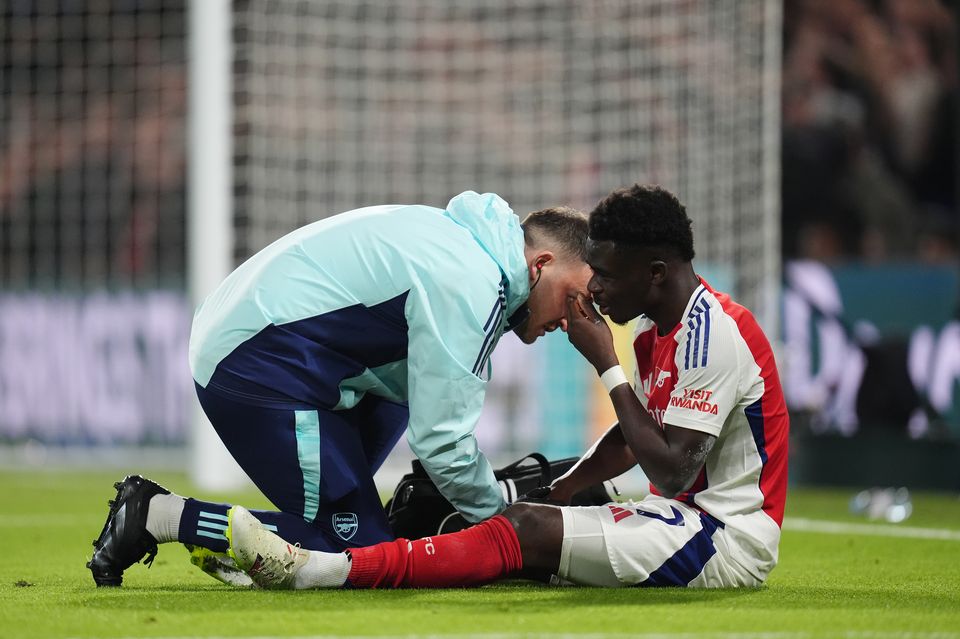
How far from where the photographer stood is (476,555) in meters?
3.77

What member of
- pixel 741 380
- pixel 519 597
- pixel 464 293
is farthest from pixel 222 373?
pixel 741 380

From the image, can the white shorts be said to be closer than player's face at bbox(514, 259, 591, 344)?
Yes

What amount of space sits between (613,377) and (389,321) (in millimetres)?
655

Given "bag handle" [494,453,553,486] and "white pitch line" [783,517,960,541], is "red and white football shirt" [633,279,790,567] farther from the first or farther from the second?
"white pitch line" [783,517,960,541]

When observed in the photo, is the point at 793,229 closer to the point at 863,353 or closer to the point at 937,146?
the point at 937,146

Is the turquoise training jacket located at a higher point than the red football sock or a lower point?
higher

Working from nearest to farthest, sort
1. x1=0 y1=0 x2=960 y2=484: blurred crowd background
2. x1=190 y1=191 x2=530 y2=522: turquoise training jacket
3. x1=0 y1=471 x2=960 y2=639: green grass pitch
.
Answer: x1=0 y1=471 x2=960 y2=639: green grass pitch, x1=190 y1=191 x2=530 y2=522: turquoise training jacket, x1=0 y1=0 x2=960 y2=484: blurred crowd background

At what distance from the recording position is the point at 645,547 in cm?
379

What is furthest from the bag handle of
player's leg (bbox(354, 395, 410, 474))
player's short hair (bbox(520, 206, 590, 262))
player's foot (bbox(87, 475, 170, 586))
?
player's foot (bbox(87, 475, 170, 586))

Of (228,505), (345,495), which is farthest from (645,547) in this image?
(228,505)

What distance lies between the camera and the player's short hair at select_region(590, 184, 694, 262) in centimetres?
376

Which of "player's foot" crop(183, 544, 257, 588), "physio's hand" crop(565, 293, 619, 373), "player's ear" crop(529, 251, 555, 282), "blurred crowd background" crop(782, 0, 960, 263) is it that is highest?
"blurred crowd background" crop(782, 0, 960, 263)

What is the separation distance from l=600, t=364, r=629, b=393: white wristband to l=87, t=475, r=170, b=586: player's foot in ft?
4.23

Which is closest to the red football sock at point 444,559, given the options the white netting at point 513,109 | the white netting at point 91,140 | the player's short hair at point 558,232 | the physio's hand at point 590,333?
the physio's hand at point 590,333
